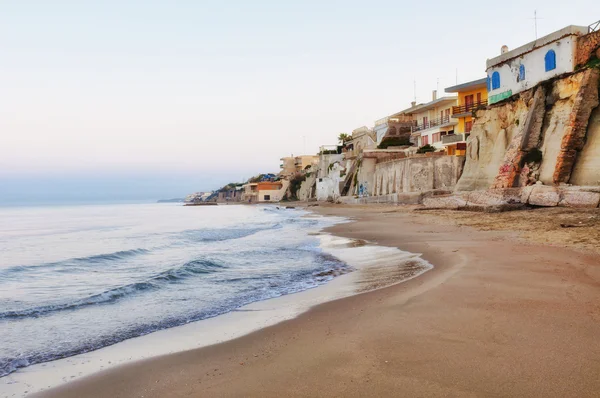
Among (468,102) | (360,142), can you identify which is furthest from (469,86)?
(360,142)

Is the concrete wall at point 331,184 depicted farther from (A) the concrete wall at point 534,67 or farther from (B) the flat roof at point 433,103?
(A) the concrete wall at point 534,67

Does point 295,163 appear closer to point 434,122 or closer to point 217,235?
point 434,122

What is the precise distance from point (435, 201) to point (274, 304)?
20240 mm

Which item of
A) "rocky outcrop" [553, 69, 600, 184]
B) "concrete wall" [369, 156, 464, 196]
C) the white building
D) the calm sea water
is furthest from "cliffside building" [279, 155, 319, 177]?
the calm sea water

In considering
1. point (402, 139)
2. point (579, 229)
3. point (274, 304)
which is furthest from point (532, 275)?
point (402, 139)

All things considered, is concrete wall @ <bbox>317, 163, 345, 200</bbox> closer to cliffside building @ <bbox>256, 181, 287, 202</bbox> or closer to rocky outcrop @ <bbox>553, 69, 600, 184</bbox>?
cliffside building @ <bbox>256, 181, 287, 202</bbox>

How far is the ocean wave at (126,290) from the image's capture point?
773cm

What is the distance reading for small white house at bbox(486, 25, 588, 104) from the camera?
2528 cm

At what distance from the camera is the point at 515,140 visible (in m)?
24.2

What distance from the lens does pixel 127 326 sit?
6.53 metres

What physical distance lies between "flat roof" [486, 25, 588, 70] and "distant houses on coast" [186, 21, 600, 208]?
6 cm

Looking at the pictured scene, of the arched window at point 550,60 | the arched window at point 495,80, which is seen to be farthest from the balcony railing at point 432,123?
the arched window at point 550,60

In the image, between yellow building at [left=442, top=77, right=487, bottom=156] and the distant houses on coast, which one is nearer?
the distant houses on coast

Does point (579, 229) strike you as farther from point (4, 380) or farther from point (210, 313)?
point (4, 380)
